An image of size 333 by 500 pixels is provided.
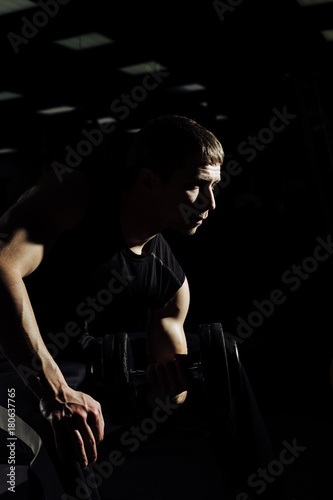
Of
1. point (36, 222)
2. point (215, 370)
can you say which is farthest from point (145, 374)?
point (36, 222)

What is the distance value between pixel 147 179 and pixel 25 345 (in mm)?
532

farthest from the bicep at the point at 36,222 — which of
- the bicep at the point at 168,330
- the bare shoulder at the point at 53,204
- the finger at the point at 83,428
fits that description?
the bicep at the point at 168,330

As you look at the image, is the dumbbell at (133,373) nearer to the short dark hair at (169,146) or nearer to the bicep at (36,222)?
the bicep at (36,222)

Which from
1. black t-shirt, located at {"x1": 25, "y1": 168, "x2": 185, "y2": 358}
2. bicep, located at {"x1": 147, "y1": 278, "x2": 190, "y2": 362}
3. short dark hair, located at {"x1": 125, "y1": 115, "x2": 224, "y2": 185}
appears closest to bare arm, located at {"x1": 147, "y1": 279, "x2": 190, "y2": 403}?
bicep, located at {"x1": 147, "y1": 278, "x2": 190, "y2": 362}

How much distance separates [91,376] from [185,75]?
5307 millimetres

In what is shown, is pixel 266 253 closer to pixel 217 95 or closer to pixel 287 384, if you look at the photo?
pixel 287 384

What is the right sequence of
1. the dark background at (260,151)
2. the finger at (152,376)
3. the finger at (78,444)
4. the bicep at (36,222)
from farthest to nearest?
the dark background at (260,151), the finger at (152,376), the bicep at (36,222), the finger at (78,444)

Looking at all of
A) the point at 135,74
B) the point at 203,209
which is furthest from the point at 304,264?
the point at 135,74

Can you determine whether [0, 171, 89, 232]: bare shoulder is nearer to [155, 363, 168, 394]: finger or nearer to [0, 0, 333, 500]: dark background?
[0, 0, 333, 500]: dark background

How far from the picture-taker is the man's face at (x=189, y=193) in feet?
4.12

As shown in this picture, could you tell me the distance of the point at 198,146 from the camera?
1.25 meters

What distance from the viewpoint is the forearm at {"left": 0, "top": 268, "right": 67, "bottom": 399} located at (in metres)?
0.95

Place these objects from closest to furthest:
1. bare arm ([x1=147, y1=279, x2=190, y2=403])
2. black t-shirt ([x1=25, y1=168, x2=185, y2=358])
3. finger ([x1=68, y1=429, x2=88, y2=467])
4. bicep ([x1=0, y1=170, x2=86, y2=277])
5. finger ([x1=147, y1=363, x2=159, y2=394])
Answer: finger ([x1=68, y1=429, x2=88, y2=467]) → bicep ([x1=0, y1=170, x2=86, y2=277]) → finger ([x1=147, y1=363, x2=159, y2=394]) → black t-shirt ([x1=25, y1=168, x2=185, y2=358]) → bare arm ([x1=147, y1=279, x2=190, y2=403])


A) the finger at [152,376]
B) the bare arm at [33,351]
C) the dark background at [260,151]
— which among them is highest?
the bare arm at [33,351]
